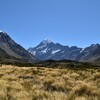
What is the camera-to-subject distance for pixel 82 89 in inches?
569

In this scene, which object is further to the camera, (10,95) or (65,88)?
(65,88)

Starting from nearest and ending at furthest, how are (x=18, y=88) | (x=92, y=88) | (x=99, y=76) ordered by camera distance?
(x=18, y=88)
(x=92, y=88)
(x=99, y=76)

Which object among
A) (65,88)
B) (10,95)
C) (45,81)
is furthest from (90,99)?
(45,81)

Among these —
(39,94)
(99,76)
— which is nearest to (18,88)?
(39,94)

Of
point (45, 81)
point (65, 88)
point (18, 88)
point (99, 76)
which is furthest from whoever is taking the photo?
point (99, 76)

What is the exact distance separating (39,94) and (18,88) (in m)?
2.02

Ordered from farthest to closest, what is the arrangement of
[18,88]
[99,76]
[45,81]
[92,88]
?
1. [99,76]
2. [45,81]
3. [92,88]
4. [18,88]

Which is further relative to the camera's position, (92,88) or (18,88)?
(92,88)

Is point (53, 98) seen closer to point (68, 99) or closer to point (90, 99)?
point (68, 99)

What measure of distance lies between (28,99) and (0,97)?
106 cm

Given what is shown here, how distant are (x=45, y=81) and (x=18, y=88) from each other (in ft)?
16.1

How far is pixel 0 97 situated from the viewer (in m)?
10.4

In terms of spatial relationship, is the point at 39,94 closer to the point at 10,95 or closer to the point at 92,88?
the point at 10,95

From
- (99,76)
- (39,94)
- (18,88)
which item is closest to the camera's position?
(39,94)
